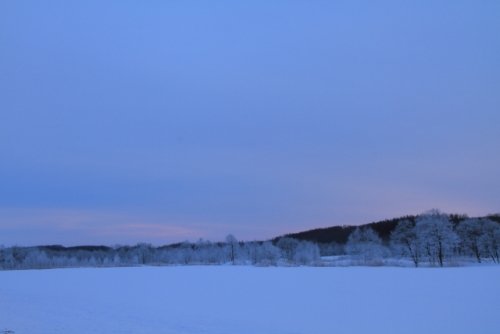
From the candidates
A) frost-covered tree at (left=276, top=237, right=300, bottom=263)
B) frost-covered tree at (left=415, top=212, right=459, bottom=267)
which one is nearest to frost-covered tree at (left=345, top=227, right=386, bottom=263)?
frost-covered tree at (left=415, top=212, right=459, bottom=267)

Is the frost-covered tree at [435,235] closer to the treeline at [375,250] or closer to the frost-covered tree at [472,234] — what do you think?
the treeline at [375,250]

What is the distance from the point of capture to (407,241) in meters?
81.9

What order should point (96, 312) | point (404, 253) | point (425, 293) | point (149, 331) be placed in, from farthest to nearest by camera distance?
point (404, 253)
point (425, 293)
point (96, 312)
point (149, 331)

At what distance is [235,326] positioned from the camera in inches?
783

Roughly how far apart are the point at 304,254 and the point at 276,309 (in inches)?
3826

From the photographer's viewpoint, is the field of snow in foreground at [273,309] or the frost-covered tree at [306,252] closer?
the field of snow in foreground at [273,309]

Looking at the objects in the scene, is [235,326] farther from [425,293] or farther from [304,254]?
[304,254]

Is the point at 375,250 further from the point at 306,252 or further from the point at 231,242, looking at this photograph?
the point at 231,242

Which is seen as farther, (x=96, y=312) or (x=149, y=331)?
(x=96, y=312)

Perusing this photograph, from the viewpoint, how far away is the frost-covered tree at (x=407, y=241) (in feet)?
251

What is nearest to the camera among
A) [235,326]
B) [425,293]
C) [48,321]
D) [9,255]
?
[235,326]

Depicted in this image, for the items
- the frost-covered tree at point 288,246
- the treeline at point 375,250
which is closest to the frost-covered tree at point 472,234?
the treeline at point 375,250

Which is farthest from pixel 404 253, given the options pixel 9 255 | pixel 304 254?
pixel 9 255

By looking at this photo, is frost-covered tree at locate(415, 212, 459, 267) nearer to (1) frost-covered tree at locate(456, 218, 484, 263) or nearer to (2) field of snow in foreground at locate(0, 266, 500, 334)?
(1) frost-covered tree at locate(456, 218, 484, 263)
